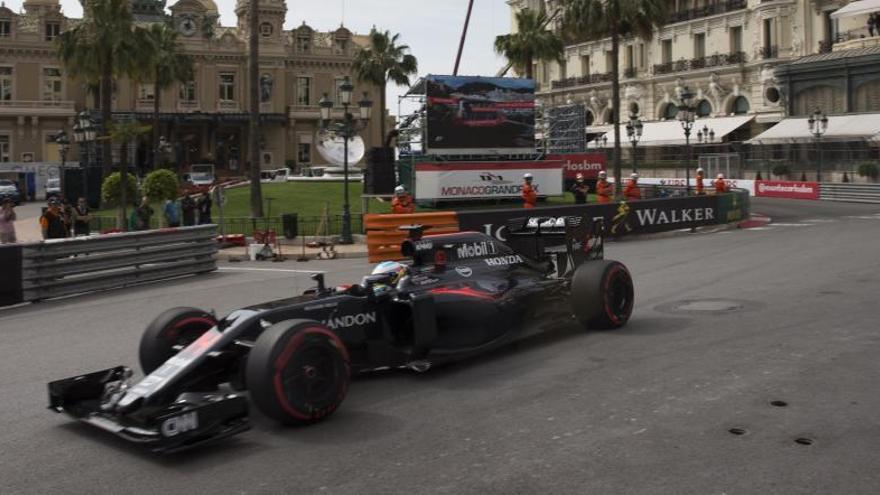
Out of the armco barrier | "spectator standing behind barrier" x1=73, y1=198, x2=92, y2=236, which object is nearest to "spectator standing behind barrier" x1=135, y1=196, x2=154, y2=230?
"spectator standing behind barrier" x1=73, y1=198, x2=92, y2=236

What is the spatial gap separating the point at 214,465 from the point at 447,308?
299 cm

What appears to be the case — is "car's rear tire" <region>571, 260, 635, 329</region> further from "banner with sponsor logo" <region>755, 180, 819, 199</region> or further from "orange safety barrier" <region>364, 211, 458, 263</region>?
"banner with sponsor logo" <region>755, 180, 819, 199</region>

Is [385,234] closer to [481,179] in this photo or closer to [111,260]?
[111,260]

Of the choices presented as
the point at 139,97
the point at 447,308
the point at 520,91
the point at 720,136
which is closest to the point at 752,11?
the point at 720,136

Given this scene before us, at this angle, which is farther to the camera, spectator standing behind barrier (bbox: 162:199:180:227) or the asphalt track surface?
spectator standing behind barrier (bbox: 162:199:180:227)

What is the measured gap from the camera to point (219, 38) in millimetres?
70188

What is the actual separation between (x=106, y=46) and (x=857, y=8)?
39571 millimetres

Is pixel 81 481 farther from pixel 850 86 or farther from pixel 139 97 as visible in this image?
pixel 139 97

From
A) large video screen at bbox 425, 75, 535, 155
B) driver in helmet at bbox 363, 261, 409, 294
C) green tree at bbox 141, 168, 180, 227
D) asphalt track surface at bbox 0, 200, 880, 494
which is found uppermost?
large video screen at bbox 425, 75, 535, 155

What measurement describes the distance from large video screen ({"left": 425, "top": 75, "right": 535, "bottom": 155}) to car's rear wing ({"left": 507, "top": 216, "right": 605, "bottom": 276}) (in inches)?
872

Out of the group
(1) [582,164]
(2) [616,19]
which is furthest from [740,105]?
(2) [616,19]

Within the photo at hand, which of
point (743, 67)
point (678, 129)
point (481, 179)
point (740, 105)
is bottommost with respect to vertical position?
point (481, 179)

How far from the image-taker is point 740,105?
59219 millimetres

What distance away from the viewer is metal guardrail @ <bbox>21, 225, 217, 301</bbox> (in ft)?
46.7
